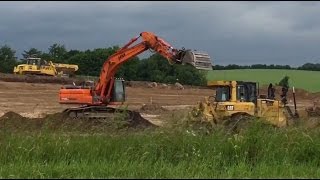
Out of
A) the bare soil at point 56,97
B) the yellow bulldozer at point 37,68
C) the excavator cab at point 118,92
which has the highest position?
the yellow bulldozer at point 37,68

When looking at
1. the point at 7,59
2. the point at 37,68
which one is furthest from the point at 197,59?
the point at 7,59

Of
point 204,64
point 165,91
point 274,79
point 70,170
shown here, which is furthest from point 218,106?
point 274,79

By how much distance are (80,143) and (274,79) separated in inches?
2346

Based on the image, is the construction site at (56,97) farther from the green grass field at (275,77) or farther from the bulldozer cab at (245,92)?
the bulldozer cab at (245,92)

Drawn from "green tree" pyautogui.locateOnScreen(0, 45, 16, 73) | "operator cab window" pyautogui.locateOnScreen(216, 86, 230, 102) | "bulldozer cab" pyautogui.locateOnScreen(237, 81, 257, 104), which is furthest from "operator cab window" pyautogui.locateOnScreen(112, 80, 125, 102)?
"green tree" pyautogui.locateOnScreen(0, 45, 16, 73)

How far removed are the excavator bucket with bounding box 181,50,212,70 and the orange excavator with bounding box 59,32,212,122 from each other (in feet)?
1.73

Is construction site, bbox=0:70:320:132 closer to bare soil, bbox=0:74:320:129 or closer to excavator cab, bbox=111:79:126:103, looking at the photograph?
bare soil, bbox=0:74:320:129

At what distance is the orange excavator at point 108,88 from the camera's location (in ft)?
84.9

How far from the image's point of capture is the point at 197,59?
24188 mm

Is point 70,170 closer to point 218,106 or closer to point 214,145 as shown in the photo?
point 214,145

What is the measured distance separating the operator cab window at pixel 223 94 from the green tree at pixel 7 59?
66771mm

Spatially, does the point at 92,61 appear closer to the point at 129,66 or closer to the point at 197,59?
the point at 129,66

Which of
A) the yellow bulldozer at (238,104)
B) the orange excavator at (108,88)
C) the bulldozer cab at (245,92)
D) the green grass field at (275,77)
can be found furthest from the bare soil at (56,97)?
the bulldozer cab at (245,92)

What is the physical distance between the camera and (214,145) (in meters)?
10.6
